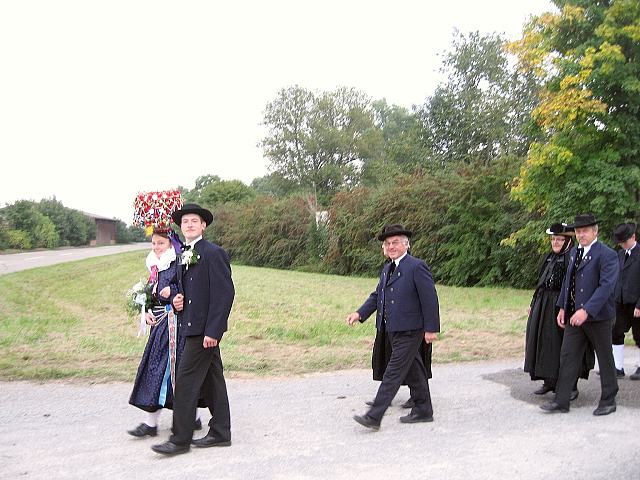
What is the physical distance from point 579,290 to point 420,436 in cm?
218

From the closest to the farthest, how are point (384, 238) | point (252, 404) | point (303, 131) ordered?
1. point (384, 238)
2. point (252, 404)
3. point (303, 131)

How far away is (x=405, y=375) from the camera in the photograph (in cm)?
560

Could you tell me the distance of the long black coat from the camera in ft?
21.2

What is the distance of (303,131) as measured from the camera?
62.4 metres

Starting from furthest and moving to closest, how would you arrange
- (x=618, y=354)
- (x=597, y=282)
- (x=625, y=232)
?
(x=618, y=354) → (x=625, y=232) → (x=597, y=282)

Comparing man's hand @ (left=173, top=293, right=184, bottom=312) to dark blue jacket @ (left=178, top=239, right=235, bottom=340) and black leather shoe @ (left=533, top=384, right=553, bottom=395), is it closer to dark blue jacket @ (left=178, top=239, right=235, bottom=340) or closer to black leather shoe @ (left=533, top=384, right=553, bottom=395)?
dark blue jacket @ (left=178, top=239, right=235, bottom=340)

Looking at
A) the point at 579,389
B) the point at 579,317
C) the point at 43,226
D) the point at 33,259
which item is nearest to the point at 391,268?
the point at 579,317

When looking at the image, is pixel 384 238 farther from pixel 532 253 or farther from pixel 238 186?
pixel 238 186

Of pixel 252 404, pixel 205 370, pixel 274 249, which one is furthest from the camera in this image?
pixel 274 249

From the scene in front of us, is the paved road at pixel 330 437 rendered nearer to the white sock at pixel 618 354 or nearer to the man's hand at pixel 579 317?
the white sock at pixel 618 354

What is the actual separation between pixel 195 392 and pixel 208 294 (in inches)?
30.0

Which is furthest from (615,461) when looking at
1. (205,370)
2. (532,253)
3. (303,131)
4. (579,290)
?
(303,131)

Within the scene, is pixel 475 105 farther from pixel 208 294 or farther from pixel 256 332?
pixel 208 294

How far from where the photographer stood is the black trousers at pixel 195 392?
16.1 ft
